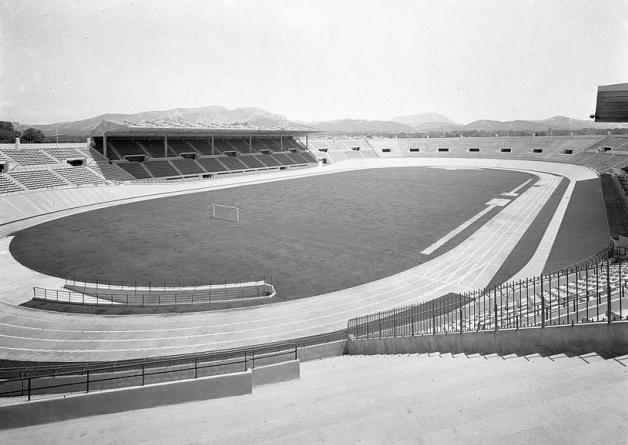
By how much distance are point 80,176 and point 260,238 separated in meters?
30.0

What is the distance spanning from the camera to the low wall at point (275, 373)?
9.55 meters

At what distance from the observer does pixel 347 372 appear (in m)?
10.0

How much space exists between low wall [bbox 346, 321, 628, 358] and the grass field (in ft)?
25.8

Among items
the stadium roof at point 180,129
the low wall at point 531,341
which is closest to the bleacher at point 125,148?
the stadium roof at point 180,129

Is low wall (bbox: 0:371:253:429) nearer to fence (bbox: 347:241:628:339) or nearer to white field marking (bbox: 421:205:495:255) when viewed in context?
fence (bbox: 347:241:628:339)

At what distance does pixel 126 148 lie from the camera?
198 feet

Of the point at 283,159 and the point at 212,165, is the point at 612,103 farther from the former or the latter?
the point at 283,159

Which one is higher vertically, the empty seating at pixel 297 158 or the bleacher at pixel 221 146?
the bleacher at pixel 221 146

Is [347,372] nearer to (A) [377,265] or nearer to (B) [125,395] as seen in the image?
(B) [125,395]

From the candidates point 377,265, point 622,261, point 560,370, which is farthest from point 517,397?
point 377,265

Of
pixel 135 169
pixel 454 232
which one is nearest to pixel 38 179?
pixel 135 169

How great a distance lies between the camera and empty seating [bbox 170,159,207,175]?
6206 cm

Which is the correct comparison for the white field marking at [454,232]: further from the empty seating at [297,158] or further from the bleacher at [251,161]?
the empty seating at [297,158]

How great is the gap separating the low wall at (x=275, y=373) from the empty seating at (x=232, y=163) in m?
60.5
